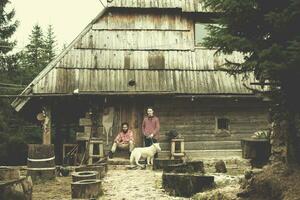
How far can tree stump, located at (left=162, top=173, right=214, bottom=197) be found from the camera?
328 inches

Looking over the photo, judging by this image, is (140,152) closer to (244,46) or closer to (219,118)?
(219,118)

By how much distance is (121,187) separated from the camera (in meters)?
9.71

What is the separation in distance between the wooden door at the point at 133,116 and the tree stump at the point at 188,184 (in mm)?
7143

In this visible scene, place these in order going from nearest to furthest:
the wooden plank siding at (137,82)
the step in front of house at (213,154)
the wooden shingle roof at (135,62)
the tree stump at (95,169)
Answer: the tree stump at (95,169)
the wooden plank siding at (137,82)
the wooden shingle roof at (135,62)
the step in front of house at (213,154)

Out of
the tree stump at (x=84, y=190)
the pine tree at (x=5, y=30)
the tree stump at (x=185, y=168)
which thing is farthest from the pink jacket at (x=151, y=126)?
the pine tree at (x=5, y=30)

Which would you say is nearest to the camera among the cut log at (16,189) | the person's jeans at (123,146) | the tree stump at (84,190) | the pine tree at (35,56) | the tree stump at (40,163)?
the cut log at (16,189)

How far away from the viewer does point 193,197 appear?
26.2 ft

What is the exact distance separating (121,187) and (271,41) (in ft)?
16.9

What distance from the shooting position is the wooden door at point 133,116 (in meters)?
15.7

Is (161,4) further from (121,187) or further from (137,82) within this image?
(121,187)

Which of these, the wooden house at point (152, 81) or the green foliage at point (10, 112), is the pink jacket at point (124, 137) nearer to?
the wooden house at point (152, 81)

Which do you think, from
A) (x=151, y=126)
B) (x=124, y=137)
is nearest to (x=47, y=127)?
(x=124, y=137)

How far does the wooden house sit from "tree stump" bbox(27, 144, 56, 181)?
372cm

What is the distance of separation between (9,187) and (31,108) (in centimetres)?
1037
